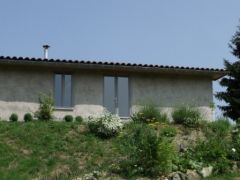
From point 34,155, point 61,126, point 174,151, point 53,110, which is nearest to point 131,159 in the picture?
point 174,151

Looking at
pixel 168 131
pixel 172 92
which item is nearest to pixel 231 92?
pixel 172 92

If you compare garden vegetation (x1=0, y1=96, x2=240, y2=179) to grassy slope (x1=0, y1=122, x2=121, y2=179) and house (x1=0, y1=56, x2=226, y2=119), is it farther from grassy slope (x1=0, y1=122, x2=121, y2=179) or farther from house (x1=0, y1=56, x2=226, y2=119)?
house (x1=0, y1=56, x2=226, y2=119)

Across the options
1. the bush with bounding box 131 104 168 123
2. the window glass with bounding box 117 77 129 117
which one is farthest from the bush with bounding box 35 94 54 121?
the bush with bounding box 131 104 168 123

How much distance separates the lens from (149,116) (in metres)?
23.8

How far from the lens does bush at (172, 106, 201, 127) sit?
23281 mm

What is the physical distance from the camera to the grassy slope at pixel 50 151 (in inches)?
720

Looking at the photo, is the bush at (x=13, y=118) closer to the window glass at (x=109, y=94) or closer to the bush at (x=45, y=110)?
the bush at (x=45, y=110)

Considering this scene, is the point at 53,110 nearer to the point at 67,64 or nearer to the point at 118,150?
the point at 67,64

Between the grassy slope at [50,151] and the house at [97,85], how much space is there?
11.1ft

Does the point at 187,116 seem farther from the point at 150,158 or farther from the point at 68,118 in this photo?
the point at 150,158

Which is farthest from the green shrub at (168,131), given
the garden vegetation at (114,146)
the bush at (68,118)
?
the bush at (68,118)

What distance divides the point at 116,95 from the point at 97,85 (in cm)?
93

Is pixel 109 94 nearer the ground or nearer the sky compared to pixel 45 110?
nearer the sky

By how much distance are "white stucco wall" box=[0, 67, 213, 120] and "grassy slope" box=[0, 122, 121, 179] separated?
3.14 metres
